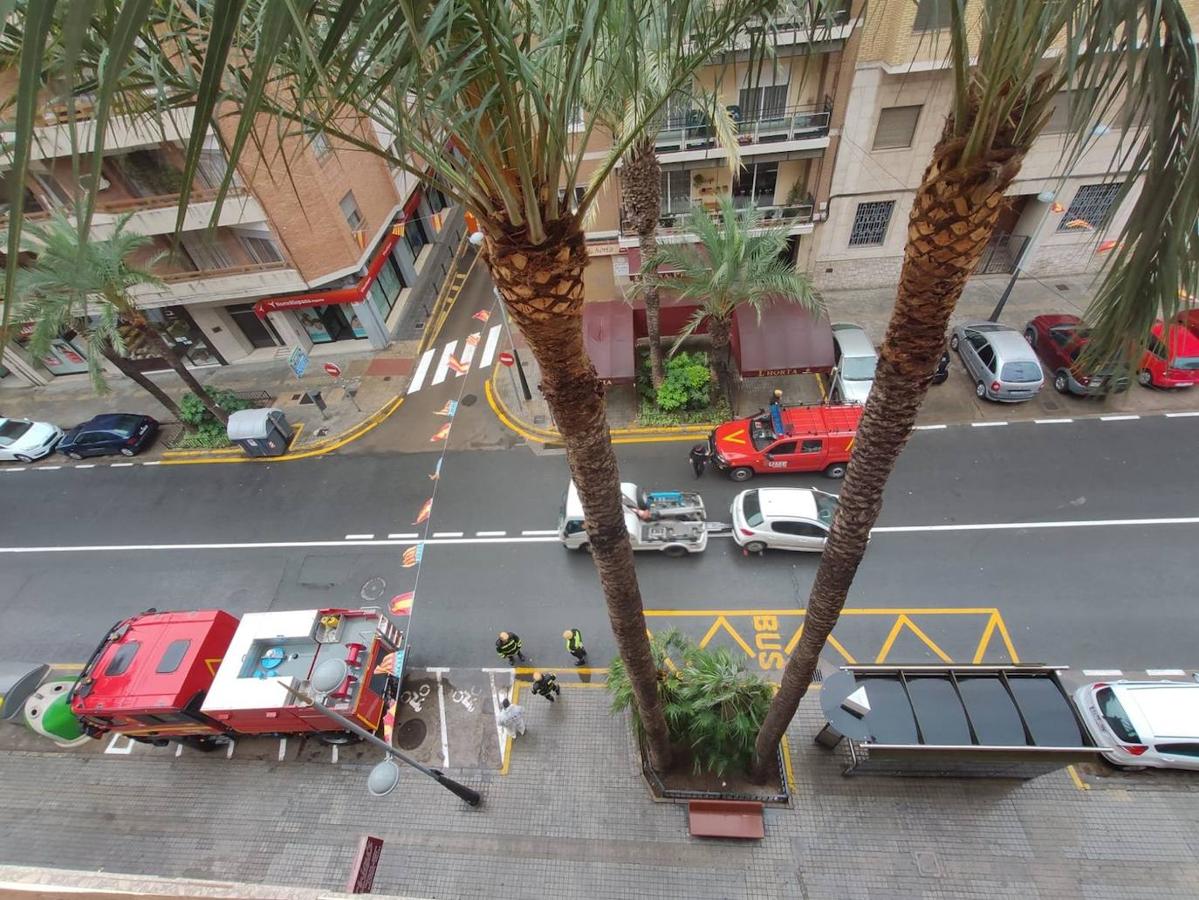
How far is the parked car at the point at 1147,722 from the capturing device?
9180mm

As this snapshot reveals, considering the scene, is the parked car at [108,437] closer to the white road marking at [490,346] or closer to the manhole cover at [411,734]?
the white road marking at [490,346]

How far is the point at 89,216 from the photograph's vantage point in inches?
55.3

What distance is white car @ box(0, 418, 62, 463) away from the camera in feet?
59.7

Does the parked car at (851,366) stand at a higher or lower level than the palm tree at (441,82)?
lower

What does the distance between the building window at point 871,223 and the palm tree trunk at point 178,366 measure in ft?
69.4

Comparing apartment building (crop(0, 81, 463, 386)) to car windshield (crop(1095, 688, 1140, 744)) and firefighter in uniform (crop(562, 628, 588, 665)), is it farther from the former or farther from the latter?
car windshield (crop(1095, 688, 1140, 744))

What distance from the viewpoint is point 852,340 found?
17.0 meters

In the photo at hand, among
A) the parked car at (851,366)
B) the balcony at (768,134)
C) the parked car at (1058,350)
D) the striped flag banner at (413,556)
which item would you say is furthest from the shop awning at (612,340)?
the parked car at (1058,350)

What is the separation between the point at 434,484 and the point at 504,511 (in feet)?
7.84

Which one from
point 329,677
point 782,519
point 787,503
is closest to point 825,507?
point 787,503

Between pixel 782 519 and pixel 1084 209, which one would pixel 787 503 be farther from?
pixel 1084 209

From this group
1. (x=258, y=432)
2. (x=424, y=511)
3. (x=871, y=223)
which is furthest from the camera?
(x=871, y=223)

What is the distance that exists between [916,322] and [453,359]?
57.9 feet

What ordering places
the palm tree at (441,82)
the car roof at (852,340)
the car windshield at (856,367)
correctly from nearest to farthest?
1. the palm tree at (441,82)
2. the car windshield at (856,367)
3. the car roof at (852,340)
